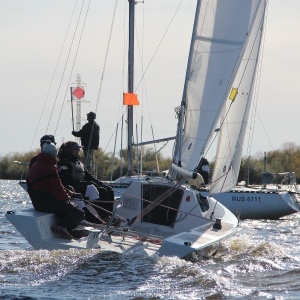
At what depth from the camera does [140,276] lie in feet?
40.2

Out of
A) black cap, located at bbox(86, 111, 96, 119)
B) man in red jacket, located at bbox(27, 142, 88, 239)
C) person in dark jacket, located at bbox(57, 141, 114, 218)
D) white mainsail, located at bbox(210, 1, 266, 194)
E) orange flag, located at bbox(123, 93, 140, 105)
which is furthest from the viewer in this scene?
orange flag, located at bbox(123, 93, 140, 105)

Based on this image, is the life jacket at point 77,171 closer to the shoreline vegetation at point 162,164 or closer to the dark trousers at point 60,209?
the dark trousers at point 60,209

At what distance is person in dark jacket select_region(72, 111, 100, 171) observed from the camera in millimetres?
19625

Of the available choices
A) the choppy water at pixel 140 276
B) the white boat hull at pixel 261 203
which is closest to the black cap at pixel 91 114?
the choppy water at pixel 140 276

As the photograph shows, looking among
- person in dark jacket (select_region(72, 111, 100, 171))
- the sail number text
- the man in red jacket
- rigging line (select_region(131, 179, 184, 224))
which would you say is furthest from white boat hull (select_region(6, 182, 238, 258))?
the sail number text

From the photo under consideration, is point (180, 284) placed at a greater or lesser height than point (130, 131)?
lesser

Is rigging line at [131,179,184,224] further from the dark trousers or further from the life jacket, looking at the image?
the dark trousers

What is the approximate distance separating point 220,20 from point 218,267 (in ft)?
17.2

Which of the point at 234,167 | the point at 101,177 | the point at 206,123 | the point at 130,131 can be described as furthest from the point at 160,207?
the point at 101,177

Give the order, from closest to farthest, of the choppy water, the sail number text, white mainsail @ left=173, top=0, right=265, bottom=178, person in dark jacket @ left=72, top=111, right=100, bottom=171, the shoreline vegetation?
the choppy water, white mainsail @ left=173, top=0, right=265, bottom=178, person in dark jacket @ left=72, top=111, right=100, bottom=171, the sail number text, the shoreline vegetation

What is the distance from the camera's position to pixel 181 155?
17.0m

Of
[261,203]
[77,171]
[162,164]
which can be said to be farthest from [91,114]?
[162,164]

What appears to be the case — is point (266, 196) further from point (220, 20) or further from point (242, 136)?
point (220, 20)

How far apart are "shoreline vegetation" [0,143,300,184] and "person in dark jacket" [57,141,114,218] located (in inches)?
675
